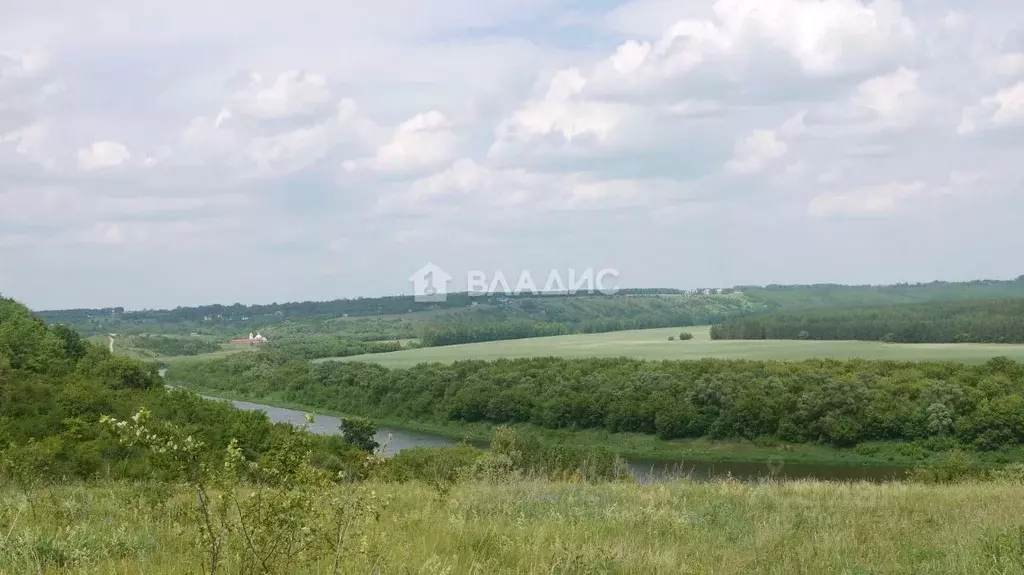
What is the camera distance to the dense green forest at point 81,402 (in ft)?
89.9

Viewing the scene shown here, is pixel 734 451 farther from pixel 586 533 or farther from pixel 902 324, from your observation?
pixel 586 533

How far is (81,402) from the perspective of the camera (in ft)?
124

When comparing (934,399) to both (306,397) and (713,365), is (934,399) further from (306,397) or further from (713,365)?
(306,397)

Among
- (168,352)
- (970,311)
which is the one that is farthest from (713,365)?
(168,352)

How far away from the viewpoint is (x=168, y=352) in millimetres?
124062

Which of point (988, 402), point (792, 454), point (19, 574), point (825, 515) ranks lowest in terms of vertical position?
point (792, 454)

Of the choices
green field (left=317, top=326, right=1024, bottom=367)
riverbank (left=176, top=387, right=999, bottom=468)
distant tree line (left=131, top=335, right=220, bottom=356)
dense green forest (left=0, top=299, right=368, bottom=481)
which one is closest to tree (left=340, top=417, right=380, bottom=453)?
dense green forest (left=0, top=299, right=368, bottom=481)

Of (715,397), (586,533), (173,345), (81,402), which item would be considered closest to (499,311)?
(173,345)

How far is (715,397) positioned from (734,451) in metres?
6.17

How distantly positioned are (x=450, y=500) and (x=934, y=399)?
59738 mm

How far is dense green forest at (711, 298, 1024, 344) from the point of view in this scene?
287 ft

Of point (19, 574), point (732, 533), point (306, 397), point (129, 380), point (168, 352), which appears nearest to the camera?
point (19, 574)

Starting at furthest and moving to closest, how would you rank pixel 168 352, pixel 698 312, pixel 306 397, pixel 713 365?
pixel 698 312, pixel 168 352, pixel 306 397, pixel 713 365

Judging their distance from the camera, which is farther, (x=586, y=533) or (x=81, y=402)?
(x=81, y=402)
